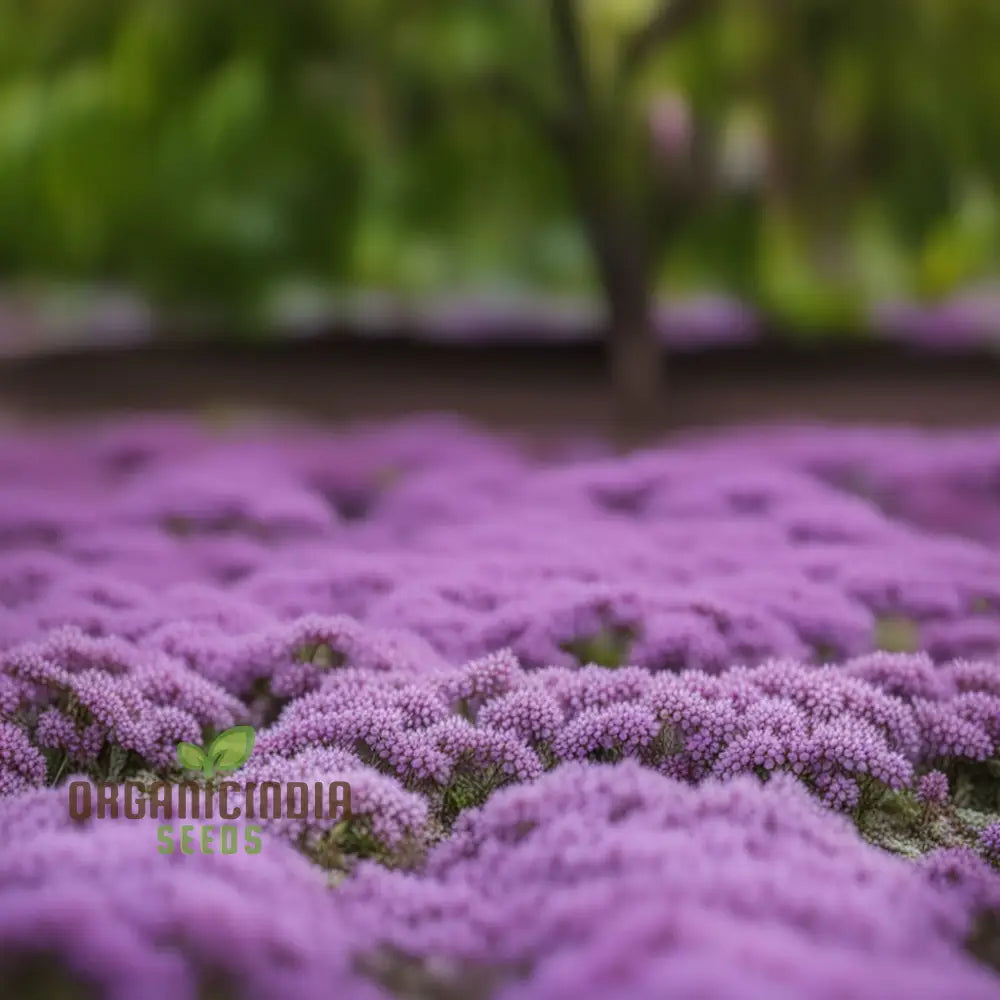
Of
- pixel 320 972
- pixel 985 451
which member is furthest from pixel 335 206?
pixel 320 972

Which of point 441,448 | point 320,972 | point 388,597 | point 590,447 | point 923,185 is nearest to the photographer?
point 320,972

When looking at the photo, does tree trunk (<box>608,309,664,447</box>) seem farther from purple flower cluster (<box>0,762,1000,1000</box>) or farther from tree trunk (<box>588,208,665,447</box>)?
purple flower cluster (<box>0,762,1000,1000</box>)

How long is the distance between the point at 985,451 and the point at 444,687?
2.86 metres

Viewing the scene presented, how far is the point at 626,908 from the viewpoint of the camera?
1826mm

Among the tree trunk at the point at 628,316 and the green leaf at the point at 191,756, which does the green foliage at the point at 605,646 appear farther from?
the tree trunk at the point at 628,316

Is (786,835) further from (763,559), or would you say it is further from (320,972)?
(763,559)

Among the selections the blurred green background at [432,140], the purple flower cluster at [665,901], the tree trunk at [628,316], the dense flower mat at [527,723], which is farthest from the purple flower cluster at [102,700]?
the blurred green background at [432,140]

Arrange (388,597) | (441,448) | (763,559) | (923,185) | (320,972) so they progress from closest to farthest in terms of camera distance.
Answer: (320,972)
(388,597)
(763,559)
(441,448)
(923,185)

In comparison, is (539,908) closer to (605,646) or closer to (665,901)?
(665,901)

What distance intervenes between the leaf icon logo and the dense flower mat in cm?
4

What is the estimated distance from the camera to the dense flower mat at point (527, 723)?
1763 millimetres

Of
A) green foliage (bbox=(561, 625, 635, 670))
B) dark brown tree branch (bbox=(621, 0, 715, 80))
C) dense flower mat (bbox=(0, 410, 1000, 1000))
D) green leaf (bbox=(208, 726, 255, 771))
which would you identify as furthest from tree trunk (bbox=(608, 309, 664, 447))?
green leaf (bbox=(208, 726, 255, 771))

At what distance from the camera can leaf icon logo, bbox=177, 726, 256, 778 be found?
249 centimetres

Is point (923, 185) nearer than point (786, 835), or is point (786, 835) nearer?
point (786, 835)
